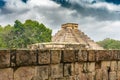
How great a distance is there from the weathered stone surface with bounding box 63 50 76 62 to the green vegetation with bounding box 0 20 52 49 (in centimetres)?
3591

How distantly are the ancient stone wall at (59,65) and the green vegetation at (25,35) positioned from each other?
116 feet

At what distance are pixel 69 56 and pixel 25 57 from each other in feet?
3.26

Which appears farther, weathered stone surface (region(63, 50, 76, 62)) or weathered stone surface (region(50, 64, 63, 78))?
weathered stone surface (region(63, 50, 76, 62))

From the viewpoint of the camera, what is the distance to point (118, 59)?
18.8ft

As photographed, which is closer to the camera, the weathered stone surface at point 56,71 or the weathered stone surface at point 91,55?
the weathered stone surface at point 56,71

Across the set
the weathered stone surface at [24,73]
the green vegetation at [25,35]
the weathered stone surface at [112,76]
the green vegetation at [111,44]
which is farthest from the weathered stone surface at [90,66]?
the green vegetation at [111,44]

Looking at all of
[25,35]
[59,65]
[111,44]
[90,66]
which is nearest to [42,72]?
[59,65]

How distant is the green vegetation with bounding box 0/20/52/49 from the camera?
1620 inches

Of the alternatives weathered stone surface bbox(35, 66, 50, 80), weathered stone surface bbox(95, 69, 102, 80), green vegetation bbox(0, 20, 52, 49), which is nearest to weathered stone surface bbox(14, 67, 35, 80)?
weathered stone surface bbox(35, 66, 50, 80)

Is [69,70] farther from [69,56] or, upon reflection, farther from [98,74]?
[98,74]

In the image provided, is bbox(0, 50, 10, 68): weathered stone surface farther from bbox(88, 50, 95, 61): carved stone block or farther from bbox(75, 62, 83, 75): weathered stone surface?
bbox(88, 50, 95, 61): carved stone block

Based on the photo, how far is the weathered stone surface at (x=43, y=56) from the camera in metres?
4.14

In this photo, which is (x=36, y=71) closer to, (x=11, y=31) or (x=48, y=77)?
(x=48, y=77)

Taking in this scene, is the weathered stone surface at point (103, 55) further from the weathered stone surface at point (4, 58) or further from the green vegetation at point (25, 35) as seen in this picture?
the green vegetation at point (25, 35)
